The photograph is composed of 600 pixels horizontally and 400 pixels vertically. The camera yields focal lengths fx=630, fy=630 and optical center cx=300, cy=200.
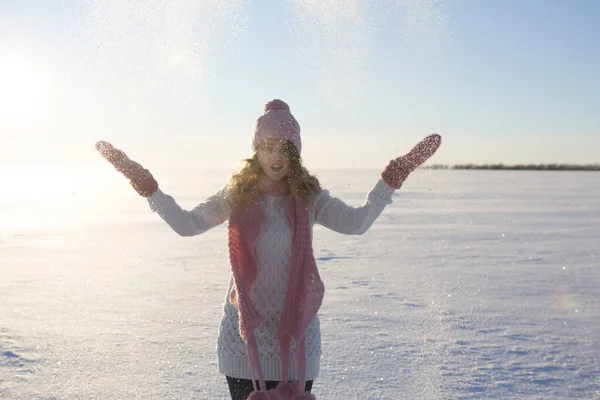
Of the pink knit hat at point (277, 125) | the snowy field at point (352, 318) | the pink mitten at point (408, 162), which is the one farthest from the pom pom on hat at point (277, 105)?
the snowy field at point (352, 318)

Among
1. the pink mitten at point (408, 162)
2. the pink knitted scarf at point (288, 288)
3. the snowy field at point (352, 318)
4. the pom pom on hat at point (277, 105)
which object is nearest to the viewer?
the pink knitted scarf at point (288, 288)

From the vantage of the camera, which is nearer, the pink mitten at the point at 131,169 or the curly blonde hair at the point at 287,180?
the pink mitten at the point at 131,169

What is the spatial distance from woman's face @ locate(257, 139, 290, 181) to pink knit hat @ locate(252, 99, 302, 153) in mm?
25

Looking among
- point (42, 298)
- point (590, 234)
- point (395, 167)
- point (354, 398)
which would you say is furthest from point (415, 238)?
point (395, 167)

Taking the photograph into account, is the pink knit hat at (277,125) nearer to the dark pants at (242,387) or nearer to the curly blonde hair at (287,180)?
the curly blonde hair at (287,180)

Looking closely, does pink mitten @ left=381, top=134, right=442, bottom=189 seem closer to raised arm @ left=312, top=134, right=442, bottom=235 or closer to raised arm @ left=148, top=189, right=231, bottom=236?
raised arm @ left=312, top=134, right=442, bottom=235

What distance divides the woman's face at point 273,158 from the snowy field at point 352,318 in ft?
2.30

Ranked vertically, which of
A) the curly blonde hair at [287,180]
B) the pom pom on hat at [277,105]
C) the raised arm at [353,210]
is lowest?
the raised arm at [353,210]

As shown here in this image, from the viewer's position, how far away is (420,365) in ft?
11.9

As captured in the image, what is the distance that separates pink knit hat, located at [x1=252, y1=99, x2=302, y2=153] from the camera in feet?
7.43

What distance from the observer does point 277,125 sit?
2264 mm

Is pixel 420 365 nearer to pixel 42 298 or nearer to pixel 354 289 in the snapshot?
pixel 354 289

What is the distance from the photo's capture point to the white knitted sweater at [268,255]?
2.19m

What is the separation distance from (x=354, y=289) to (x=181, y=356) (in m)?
2.25
